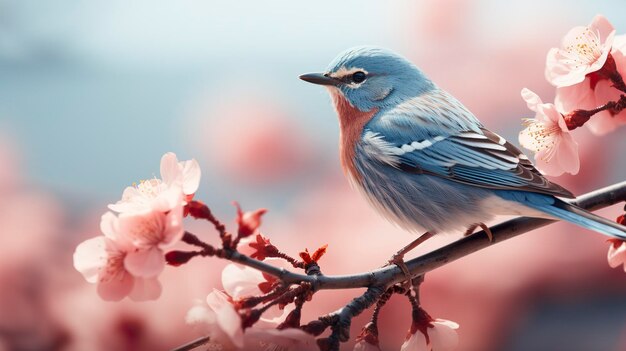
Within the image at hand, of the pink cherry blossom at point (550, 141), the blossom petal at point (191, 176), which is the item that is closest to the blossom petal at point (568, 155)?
the pink cherry blossom at point (550, 141)

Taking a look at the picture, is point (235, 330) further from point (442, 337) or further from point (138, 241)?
point (442, 337)

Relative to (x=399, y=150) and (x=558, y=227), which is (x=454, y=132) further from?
(x=558, y=227)

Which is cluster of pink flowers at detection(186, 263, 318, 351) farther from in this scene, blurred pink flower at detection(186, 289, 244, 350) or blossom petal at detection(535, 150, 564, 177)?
blossom petal at detection(535, 150, 564, 177)

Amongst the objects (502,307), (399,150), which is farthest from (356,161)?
(502,307)

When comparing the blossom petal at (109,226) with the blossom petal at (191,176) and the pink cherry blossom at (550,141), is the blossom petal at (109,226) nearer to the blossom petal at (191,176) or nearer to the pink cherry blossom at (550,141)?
the blossom petal at (191,176)

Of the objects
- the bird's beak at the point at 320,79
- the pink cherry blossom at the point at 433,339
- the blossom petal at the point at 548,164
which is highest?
the bird's beak at the point at 320,79

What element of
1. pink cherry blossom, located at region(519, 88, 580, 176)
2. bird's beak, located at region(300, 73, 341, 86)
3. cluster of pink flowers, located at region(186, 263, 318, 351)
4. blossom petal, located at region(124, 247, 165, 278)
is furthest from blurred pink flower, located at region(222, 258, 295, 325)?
bird's beak, located at region(300, 73, 341, 86)

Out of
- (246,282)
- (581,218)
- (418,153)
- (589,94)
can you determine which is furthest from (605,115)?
(246,282)
